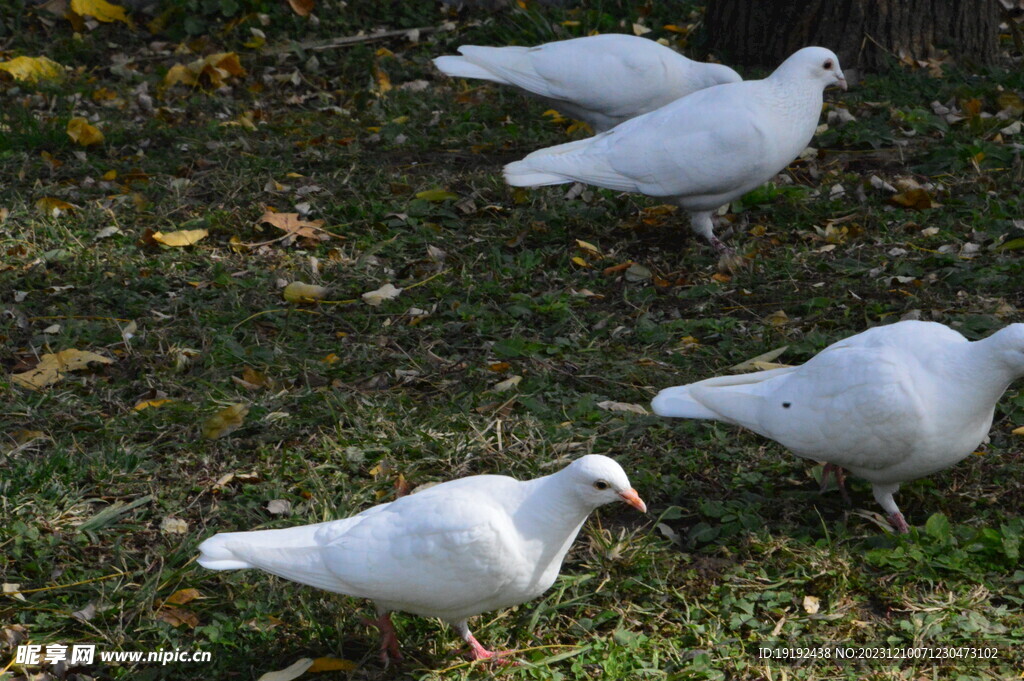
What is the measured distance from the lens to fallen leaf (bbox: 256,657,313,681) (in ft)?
9.07

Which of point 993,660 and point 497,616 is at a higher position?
point 993,660

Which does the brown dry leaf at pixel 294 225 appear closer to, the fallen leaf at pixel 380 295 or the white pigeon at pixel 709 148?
the fallen leaf at pixel 380 295

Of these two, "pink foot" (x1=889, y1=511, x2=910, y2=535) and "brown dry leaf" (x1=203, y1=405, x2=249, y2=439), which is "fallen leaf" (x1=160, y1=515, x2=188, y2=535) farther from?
"pink foot" (x1=889, y1=511, x2=910, y2=535)

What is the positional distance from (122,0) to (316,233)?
3553 millimetres

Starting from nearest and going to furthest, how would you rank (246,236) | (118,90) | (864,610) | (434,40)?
(864,610), (246,236), (118,90), (434,40)

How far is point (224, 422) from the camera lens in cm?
378

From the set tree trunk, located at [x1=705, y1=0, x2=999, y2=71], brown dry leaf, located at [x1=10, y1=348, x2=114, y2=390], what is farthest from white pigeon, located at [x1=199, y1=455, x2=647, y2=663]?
tree trunk, located at [x1=705, y1=0, x2=999, y2=71]

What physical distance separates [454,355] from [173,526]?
4.50 feet

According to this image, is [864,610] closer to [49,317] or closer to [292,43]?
[49,317]

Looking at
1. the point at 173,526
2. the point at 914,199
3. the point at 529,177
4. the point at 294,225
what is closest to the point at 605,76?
the point at 529,177

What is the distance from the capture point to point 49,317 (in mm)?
4547

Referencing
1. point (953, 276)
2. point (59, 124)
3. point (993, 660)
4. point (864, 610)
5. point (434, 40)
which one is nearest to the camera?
point (993, 660)

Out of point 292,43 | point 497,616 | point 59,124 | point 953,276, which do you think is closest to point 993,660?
point 497,616

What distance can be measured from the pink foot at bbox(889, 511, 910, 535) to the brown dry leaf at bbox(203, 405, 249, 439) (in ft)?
7.22
